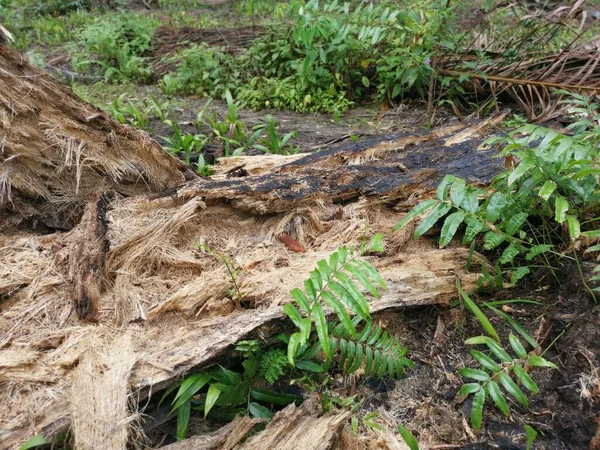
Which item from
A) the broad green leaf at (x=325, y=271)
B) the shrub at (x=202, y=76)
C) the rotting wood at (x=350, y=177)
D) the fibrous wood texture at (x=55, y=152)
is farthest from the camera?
the shrub at (x=202, y=76)

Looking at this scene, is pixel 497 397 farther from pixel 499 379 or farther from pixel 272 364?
pixel 272 364

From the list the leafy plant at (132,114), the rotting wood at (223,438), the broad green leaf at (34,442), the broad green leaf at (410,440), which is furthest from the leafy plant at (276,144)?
the broad green leaf at (34,442)

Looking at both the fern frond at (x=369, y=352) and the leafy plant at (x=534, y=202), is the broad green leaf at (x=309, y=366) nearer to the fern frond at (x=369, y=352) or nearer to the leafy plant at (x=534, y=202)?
the fern frond at (x=369, y=352)

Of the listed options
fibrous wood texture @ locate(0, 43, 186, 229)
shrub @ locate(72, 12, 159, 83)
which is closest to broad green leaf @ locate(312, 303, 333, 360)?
fibrous wood texture @ locate(0, 43, 186, 229)

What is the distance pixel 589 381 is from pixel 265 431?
1280 mm

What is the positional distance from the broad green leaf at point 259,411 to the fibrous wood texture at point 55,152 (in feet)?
5.47

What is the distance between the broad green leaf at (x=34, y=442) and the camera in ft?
5.57

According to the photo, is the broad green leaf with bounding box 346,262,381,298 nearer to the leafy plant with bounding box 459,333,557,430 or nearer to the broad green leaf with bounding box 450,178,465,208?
the leafy plant with bounding box 459,333,557,430

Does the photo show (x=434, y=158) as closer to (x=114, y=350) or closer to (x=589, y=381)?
(x=589, y=381)

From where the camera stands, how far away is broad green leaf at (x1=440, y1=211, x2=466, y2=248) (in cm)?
207

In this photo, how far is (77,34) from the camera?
7.24 meters

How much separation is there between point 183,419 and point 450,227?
1.43m

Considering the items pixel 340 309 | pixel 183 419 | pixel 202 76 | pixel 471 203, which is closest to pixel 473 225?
pixel 471 203

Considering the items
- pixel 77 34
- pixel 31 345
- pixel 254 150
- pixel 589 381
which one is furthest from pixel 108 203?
pixel 77 34
